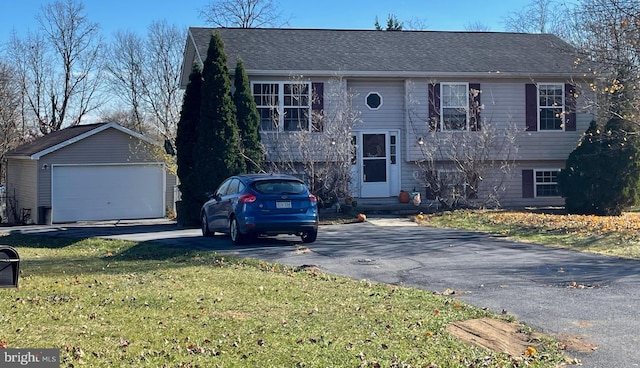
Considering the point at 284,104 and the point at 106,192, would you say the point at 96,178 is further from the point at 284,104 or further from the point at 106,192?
the point at 284,104

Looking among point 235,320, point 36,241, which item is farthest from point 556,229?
point 36,241

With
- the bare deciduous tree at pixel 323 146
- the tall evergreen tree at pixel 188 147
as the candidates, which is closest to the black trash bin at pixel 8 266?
the tall evergreen tree at pixel 188 147

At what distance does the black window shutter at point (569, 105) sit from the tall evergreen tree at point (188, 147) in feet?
39.9

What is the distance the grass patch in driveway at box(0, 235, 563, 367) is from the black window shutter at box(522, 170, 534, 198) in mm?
15170

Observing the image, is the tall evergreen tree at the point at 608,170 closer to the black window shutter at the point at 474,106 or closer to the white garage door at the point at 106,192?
the black window shutter at the point at 474,106

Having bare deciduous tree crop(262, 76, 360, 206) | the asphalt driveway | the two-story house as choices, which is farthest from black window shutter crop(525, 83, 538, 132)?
the asphalt driveway

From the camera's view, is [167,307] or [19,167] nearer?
[167,307]

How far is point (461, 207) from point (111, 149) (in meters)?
13.2

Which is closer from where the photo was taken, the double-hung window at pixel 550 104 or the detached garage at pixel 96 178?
the double-hung window at pixel 550 104

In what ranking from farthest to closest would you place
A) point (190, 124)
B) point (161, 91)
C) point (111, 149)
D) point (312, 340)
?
point (161, 91), point (111, 149), point (190, 124), point (312, 340)

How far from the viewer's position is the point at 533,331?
7.09 metres

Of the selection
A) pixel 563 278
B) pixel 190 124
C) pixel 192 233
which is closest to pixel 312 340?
pixel 563 278

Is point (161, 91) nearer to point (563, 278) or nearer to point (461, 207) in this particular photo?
point (461, 207)

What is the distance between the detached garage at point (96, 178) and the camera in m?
26.1
